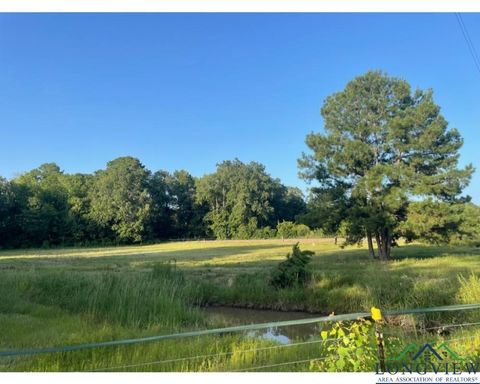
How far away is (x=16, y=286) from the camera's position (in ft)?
36.4

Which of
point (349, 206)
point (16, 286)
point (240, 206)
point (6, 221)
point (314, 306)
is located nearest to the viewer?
point (16, 286)

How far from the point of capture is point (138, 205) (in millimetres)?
63969

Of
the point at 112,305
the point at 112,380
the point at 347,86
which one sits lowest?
the point at 112,305

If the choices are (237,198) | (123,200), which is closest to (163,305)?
(123,200)

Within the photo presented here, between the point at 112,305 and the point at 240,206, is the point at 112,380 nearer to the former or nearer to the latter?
the point at 112,305

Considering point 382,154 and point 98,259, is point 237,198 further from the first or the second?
point 382,154

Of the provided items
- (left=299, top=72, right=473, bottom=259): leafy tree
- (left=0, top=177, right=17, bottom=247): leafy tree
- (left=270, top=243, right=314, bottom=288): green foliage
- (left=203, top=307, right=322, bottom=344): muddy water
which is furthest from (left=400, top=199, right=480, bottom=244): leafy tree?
(left=0, top=177, right=17, bottom=247): leafy tree

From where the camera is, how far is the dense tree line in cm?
5628

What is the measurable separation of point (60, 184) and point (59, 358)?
68.3m

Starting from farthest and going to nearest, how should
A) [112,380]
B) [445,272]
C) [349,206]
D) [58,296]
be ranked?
1. [349,206]
2. [445,272]
3. [58,296]
4. [112,380]

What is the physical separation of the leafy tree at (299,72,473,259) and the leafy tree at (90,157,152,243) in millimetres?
42723

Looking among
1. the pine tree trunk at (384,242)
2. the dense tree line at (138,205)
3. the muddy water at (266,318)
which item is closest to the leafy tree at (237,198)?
the dense tree line at (138,205)

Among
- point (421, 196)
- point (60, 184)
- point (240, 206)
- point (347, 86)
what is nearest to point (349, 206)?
point (421, 196)
